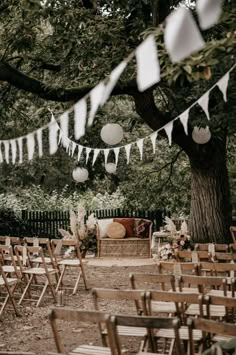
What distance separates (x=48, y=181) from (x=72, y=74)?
35.2ft

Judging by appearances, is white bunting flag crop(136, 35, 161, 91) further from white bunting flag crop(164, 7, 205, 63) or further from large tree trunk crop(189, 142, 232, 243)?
large tree trunk crop(189, 142, 232, 243)

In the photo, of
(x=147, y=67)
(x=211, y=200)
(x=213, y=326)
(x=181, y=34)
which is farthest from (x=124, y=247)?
(x=181, y=34)

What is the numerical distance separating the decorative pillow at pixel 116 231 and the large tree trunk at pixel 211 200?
6.47 feet

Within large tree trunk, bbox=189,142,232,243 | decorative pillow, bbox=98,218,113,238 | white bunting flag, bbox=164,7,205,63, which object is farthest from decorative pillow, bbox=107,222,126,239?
white bunting flag, bbox=164,7,205,63

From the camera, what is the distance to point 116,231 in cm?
1435

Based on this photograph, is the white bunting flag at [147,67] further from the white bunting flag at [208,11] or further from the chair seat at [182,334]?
the chair seat at [182,334]

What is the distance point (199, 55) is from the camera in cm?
480

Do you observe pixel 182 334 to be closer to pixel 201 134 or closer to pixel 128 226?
pixel 201 134

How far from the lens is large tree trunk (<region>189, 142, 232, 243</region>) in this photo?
12.9m

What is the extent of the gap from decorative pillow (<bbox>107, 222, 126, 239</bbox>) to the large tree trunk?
197 cm

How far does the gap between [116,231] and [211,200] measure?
8.51ft

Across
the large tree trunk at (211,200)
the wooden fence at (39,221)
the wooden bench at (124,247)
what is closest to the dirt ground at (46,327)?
the large tree trunk at (211,200)

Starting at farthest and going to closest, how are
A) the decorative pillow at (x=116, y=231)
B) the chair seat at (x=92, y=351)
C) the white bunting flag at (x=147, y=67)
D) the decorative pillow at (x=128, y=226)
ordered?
the decorative pillow at (x=128, y=226) → the decorative pillow at (x=116, y=231) → the chair seat at (x=92, y=351) → the white bunting flag at (x=147, y=67)

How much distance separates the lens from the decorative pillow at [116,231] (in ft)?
47.1
